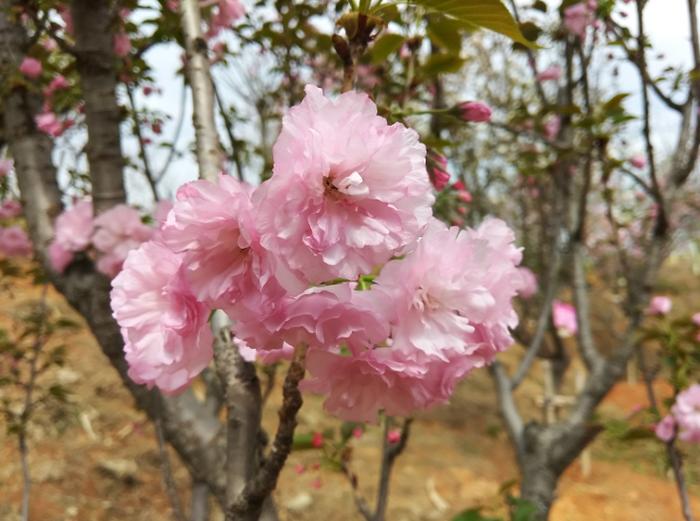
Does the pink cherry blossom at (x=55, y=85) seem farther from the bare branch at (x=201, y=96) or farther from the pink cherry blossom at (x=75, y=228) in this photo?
the bare branch at (x=201, y=96)

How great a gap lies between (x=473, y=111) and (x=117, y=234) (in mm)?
952

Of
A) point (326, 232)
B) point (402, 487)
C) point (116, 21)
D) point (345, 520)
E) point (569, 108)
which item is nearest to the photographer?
point (326, 232)

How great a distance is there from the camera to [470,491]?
4.78 metres

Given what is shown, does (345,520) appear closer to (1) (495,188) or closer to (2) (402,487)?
(2) (402,487)

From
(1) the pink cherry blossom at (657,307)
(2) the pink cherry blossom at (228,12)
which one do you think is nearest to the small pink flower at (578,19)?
(1) the pink cherry blossom at (657,307)

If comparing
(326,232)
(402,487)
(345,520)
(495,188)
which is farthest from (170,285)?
(495,188)

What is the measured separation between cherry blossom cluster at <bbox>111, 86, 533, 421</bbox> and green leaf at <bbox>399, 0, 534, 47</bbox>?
0.24 meters

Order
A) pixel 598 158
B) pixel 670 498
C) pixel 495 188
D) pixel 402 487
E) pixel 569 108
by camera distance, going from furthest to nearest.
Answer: pixel 495 188 < pixel 670 498 < pixel 402 487 < pixel 598 158 < pixel 569 108

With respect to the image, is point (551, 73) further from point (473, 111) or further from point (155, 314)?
point (155, 314)

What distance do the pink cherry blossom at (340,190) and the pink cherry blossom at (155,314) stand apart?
146mm

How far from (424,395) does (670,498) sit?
5.74 meters

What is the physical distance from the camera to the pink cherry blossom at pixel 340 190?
16.9 inches

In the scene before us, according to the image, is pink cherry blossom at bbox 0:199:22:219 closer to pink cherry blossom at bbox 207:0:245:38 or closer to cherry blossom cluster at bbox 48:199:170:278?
cherry blossom cluster at bbox 48:199:170:278

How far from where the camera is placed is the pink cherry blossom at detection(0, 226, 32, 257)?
2.33m
